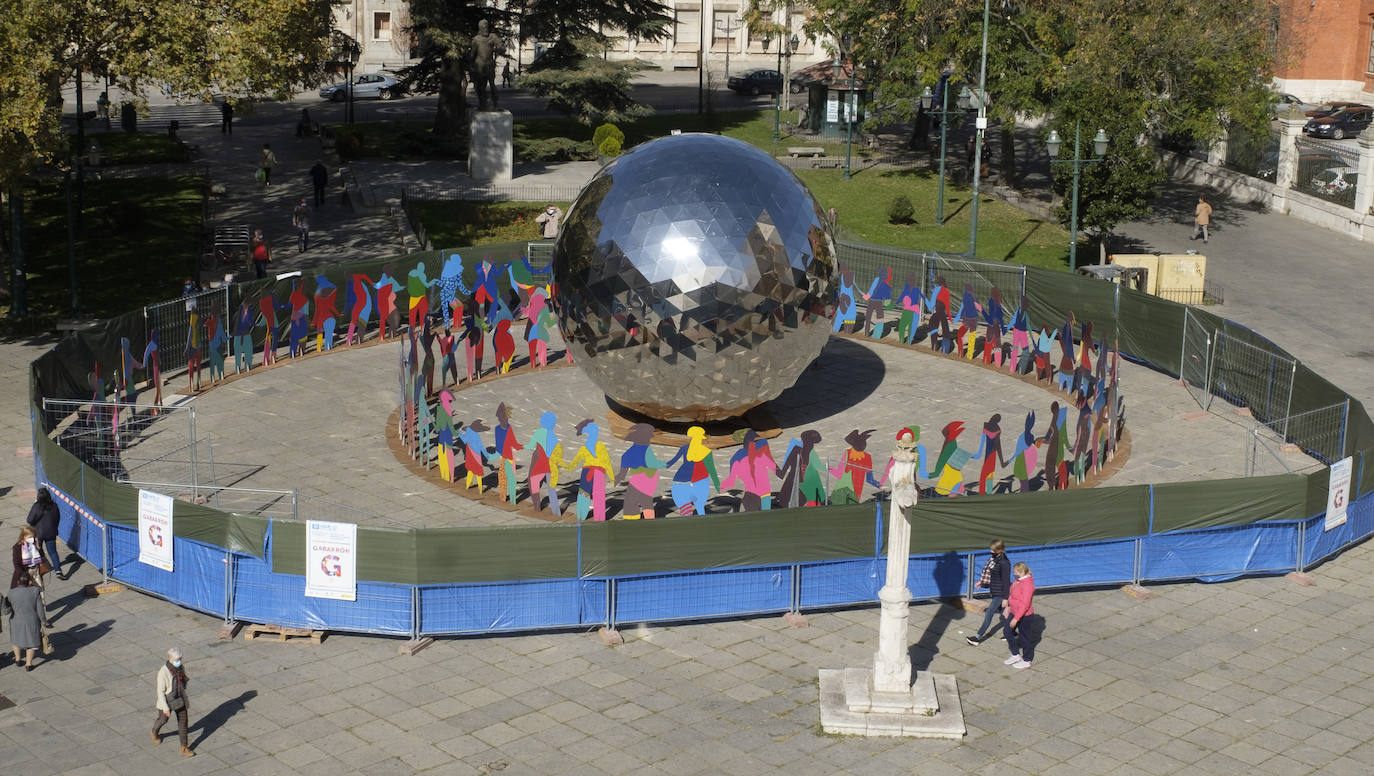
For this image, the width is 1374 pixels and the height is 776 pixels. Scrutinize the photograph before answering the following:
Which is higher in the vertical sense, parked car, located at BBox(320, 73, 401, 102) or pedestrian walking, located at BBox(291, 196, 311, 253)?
parked car, located at BBox(320, 73, 401, 102)

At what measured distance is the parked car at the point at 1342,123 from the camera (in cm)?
5341

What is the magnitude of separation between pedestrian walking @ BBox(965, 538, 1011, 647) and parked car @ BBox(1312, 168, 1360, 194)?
29.2m

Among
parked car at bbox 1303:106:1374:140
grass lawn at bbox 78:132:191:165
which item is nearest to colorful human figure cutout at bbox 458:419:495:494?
grass lawn at bbox 78:132:191:165

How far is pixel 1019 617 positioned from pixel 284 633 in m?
8.40

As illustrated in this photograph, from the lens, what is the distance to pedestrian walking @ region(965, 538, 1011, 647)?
58.5ft

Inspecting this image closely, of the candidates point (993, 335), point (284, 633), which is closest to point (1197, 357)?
point (993, 335)

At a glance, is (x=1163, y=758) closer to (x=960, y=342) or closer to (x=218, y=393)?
(x=960, y=342)

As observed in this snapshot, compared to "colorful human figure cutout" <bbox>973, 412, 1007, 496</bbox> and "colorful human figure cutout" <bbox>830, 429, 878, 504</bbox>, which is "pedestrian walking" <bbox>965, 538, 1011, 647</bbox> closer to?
"colorful human figure cutout" <bbox>830, 429, 878, 504</bbox>

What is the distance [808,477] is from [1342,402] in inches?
350

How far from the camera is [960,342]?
29656 millimetres

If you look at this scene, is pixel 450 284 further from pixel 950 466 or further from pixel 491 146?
pixel 491 146

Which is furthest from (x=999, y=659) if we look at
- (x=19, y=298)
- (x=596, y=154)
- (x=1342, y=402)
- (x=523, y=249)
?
(x=596, y=154)

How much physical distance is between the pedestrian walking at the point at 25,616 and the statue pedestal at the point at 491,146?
1247 inches

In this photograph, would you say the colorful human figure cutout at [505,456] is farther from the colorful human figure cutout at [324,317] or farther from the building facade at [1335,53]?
the building facade at [1335,53]
